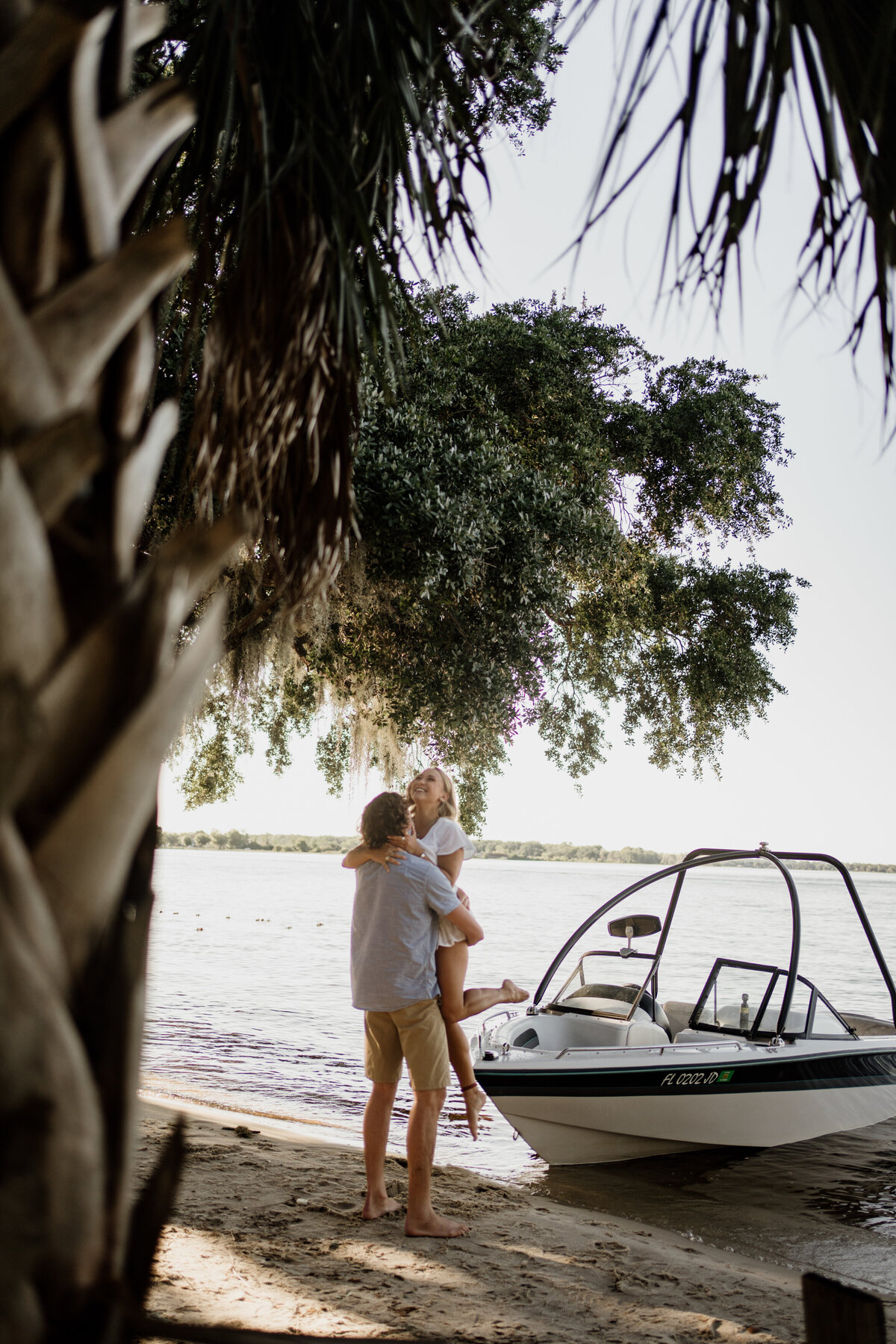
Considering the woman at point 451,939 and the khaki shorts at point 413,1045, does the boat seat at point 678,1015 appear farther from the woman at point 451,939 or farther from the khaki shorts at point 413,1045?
the khaki shorts at point 413,1045

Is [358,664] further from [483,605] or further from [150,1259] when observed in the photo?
[150,1259]

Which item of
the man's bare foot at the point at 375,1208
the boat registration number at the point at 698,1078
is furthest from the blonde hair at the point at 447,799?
the boat registration number at the point at 698,1078

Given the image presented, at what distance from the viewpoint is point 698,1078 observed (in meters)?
7.71

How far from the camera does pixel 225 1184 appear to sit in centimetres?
554

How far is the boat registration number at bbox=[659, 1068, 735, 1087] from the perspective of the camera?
759 cm

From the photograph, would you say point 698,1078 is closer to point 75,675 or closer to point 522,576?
point 522,576

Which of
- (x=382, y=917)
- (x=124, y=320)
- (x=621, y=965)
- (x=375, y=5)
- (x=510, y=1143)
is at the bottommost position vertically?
(x=621, y=965)

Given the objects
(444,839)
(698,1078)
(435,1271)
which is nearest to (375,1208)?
(435,1271)

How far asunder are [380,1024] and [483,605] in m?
4.72

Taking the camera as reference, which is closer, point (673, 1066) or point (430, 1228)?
point (430, 1228)

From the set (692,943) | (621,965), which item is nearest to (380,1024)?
(621,965)

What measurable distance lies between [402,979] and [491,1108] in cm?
752

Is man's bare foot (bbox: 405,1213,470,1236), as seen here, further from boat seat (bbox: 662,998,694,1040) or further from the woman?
boat seat (bbox: 662,998,694,1040)

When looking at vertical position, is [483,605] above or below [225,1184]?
above
